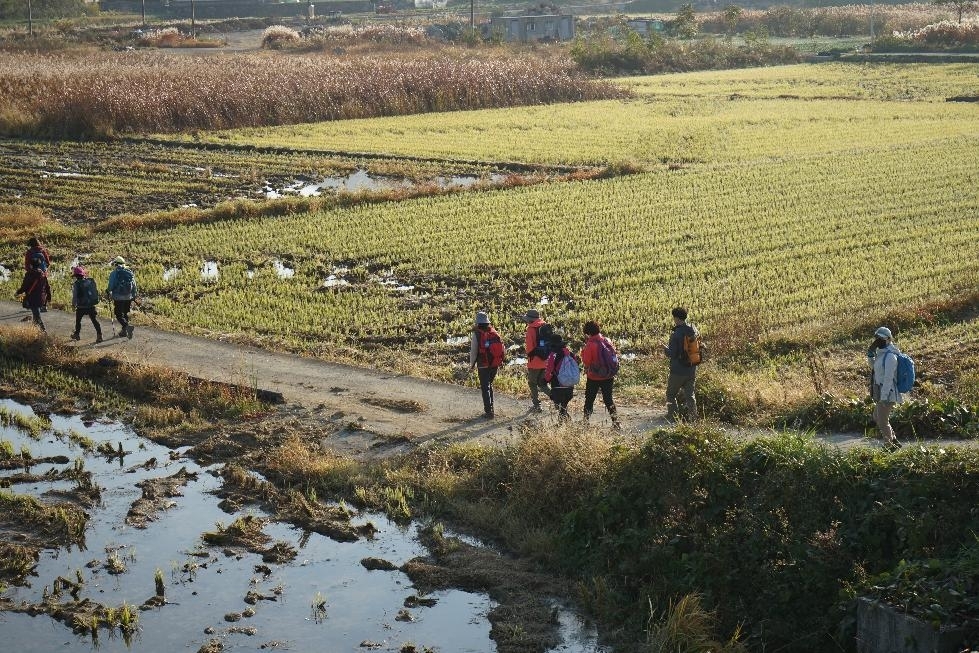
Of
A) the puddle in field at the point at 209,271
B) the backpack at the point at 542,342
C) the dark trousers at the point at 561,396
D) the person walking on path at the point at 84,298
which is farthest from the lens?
the puddle in field at the point at 209,271

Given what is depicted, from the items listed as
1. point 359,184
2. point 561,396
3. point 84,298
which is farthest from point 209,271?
point 561,396

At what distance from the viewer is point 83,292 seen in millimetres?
18641

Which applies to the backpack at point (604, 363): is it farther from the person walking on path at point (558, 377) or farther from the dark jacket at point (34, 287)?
the dark jacket at point (34, 287)

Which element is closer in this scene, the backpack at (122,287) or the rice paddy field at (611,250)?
the backpack at (122,287)

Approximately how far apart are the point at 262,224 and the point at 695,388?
15.7 metres

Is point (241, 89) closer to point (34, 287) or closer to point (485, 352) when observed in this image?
point (34, 287)

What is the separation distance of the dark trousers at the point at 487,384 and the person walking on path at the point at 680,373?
6.96ft

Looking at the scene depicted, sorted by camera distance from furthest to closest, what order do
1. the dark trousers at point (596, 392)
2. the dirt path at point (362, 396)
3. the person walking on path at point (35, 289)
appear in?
the person walking on path at point (35, 289) < the dirt path at point (362, 396) < the dark trousers at point (596, 392)

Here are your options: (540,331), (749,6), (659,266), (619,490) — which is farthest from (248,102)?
(749,6)

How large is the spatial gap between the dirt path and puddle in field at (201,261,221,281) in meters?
3.82

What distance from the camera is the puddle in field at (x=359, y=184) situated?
1324 inches

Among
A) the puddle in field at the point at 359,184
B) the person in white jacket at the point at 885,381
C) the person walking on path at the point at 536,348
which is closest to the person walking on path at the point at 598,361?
the person walking on path at the point at 536,348

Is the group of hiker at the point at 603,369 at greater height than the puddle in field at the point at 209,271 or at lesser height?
greater

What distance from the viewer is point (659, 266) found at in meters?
23.7
